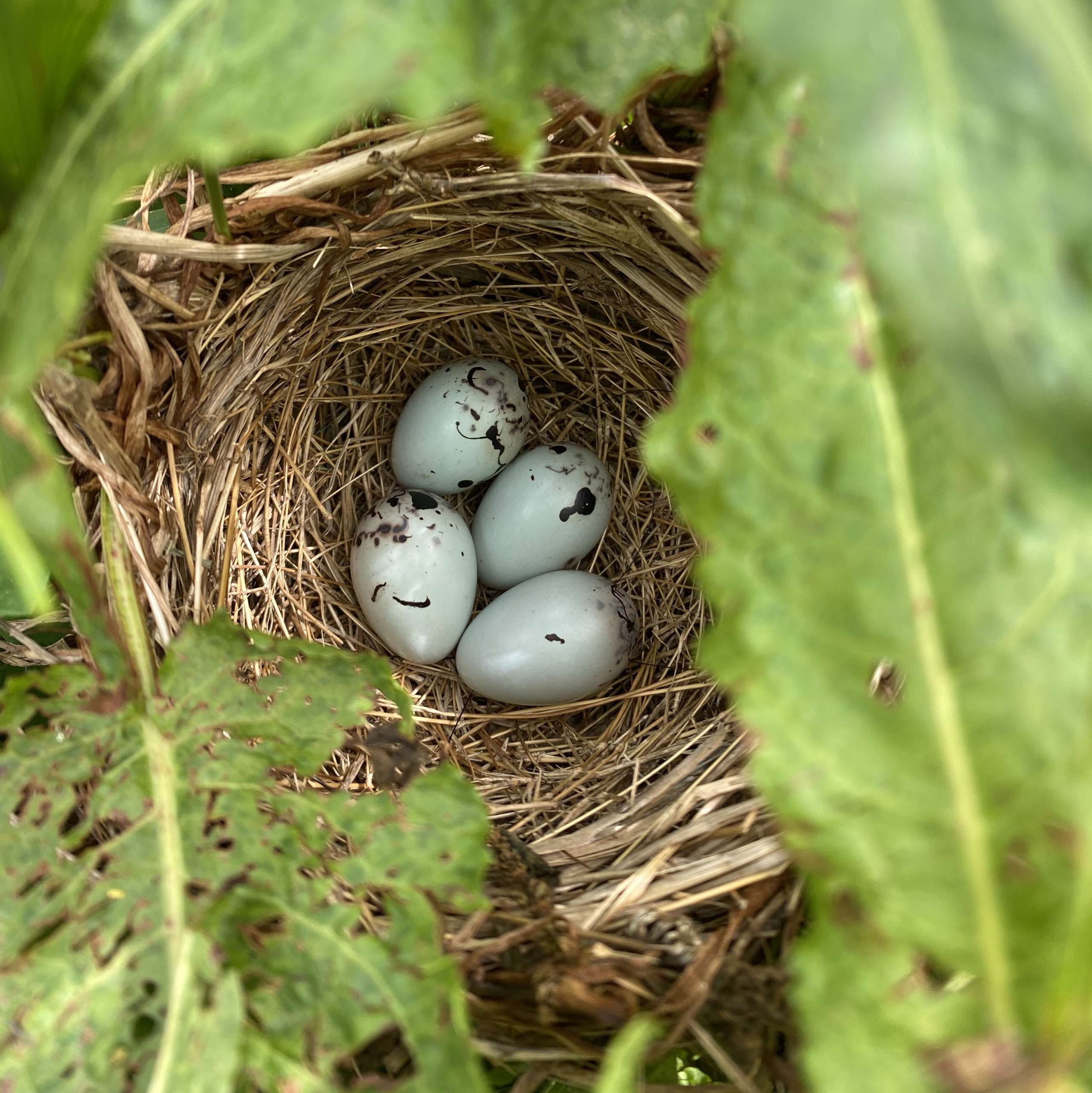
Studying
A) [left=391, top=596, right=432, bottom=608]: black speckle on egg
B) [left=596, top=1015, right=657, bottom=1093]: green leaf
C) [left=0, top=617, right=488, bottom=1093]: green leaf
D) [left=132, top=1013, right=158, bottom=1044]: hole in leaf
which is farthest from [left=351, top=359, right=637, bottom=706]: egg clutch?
[left=596, top=1015, right=657, bottom=1093]: green leaf

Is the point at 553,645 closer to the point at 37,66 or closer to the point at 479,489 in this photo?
the point at 479,489

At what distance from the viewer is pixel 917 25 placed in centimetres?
44

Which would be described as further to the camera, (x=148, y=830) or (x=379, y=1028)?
(x=148, y=830)

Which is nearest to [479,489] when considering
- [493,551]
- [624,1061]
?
[493,551]

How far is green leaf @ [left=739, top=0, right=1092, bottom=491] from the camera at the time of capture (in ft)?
1.42

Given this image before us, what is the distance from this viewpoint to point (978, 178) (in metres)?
0.44

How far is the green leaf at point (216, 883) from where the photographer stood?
24.6 inches

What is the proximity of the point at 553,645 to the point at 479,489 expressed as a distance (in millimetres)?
342

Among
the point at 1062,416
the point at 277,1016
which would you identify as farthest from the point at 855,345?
the point at 277,1016

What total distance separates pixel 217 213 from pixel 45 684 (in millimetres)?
430

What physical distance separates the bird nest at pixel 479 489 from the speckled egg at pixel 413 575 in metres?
0.06

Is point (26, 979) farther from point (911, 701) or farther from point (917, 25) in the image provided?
point (917, 25)

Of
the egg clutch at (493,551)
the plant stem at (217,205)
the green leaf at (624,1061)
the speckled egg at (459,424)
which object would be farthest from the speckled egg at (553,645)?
the green leaf at (624,1061)

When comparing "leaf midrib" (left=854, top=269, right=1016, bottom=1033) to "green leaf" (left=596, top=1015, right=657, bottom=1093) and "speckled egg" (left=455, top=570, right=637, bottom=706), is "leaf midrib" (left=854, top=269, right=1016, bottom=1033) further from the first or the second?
"speckled egg" (left=455, top=570, right=637, bottom=706)
